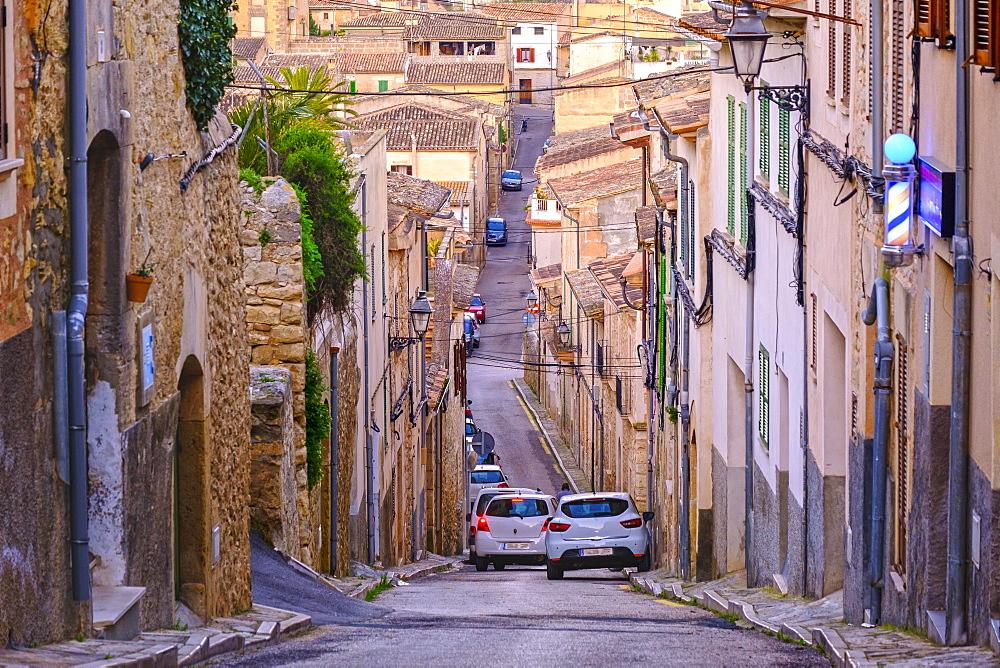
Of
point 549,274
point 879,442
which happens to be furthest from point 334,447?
point 549,274

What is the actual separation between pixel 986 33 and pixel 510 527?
72.1ft

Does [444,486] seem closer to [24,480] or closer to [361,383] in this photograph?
[361,383]

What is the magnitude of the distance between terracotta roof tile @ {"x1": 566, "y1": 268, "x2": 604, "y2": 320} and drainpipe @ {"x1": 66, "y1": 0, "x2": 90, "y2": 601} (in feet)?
102

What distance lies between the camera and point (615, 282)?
121 feet

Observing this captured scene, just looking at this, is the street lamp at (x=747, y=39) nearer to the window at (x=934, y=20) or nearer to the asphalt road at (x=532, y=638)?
the window at (x=934, y=20)

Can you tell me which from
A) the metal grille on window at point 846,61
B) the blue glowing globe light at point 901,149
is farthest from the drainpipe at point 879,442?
the metal grille on window at point 846,61

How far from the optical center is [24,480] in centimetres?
734

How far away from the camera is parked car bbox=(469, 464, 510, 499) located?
145ft

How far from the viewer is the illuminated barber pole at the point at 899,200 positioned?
345 inches

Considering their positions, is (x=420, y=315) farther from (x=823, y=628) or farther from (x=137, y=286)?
(x=137, y=286)

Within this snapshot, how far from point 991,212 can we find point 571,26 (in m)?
92.5

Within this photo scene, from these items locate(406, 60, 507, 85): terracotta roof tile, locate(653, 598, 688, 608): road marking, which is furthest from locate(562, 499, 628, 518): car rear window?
locate(406, 60, 507, 85): terracotta roof tile

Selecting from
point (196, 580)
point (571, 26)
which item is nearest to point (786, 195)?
point (196, 580)

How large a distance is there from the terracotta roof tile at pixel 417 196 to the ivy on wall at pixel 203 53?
62.0ft
